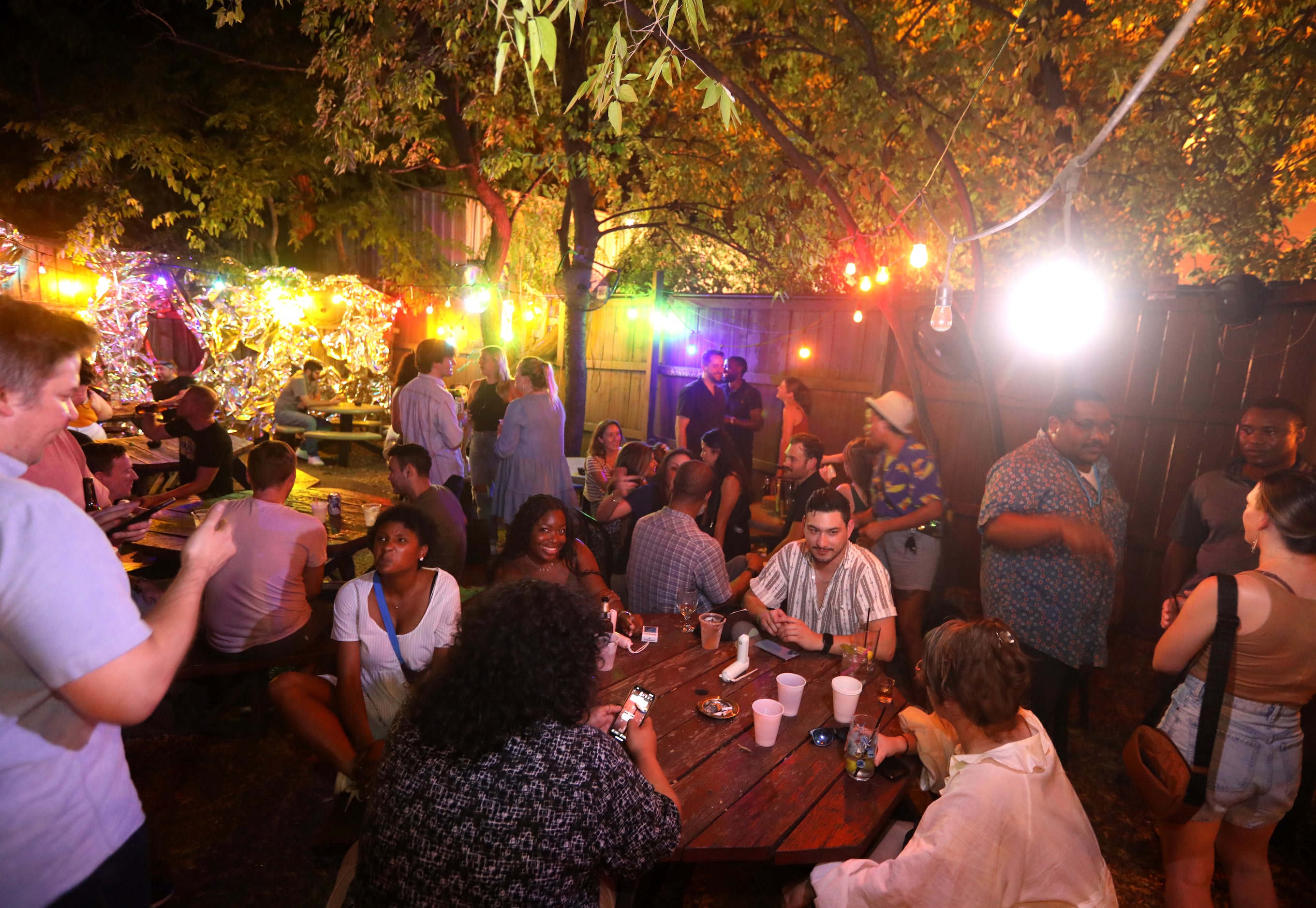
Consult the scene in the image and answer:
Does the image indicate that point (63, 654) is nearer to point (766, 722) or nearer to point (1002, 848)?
point (766, 722)

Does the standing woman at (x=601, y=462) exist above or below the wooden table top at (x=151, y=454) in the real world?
above

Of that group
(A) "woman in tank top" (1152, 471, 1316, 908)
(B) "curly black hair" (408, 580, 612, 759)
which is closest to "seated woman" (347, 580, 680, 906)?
(B) "curly black hair" (408, 580, 612, 759)

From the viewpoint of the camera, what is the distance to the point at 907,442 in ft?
15.0

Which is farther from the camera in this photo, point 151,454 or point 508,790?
point 151,454

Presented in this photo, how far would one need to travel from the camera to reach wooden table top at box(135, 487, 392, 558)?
4441 mm

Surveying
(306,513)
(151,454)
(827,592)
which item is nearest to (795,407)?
(827,592)

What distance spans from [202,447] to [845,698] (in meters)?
5.41

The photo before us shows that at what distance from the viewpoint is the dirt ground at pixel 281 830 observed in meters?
2.93

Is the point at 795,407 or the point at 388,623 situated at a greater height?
the point at 795,407

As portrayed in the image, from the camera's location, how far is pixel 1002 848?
1761 millimetres

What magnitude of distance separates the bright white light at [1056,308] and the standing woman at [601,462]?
325cm

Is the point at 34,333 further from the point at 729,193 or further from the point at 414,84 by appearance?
the point at 729,193

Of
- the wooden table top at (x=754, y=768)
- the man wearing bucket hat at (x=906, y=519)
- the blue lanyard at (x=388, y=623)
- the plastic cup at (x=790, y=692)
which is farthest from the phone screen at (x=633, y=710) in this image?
the man wearing bucket hat at (x=906, y=519)

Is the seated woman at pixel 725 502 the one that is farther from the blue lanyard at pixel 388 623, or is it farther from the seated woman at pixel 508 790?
the seated woman at pixel 508 790
